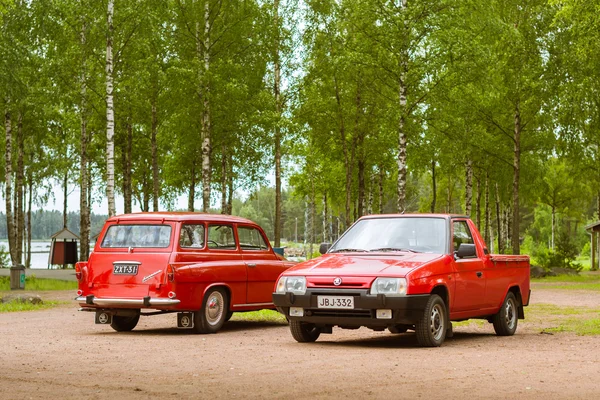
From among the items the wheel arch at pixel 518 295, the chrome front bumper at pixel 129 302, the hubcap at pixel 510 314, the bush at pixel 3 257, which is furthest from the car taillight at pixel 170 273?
the bush at pixel 3 257

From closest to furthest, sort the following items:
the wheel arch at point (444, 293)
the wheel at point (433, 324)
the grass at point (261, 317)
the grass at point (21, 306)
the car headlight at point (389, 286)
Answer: the car headlight at point (389, 286), the wheel at point (433, 324), the wheel arch at point (444, 293), the grass at point (261, 317), the grass at point (21, 306)

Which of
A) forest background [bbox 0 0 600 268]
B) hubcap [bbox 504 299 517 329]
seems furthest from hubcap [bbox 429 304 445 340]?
forest background [bbox 0 0 600 268]

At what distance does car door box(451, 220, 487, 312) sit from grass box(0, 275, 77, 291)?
20939 mm

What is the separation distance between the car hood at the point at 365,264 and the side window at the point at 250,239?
3.75 m

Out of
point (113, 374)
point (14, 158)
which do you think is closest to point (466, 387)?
point (113, 374)

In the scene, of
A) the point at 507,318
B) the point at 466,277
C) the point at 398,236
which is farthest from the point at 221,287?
the point at 507,318

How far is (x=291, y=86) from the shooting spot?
1703 inches

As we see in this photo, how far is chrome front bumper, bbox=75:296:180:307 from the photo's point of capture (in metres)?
14.8

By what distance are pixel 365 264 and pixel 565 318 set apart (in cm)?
807

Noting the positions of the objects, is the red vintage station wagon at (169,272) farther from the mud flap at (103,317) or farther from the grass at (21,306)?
the grass at (21,306)

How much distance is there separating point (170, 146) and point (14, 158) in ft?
31.2

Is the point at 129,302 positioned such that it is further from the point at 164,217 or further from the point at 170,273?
the point at 164,217

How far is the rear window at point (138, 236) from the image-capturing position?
1538 centimetres

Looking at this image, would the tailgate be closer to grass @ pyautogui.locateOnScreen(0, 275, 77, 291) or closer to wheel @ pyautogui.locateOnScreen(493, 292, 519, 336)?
wheel @ pyautogui.locateOnScreen(493, 292, 519, 336)
